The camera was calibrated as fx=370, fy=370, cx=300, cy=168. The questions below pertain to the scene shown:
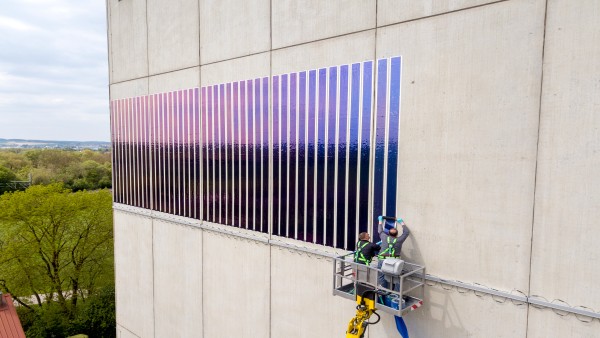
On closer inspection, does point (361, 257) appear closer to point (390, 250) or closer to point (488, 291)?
point (390, 250)

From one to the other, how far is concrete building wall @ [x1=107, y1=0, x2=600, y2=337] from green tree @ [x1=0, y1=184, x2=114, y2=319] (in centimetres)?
1859

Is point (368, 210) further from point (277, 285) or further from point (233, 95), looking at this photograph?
point (233, 95)

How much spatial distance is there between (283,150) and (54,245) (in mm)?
21351

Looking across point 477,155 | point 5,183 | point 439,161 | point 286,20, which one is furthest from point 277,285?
point 5,183

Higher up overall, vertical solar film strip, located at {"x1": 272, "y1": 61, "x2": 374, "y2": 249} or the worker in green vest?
vertical solar film strip, located at {"x1": 272, "y1": 61, "x2": 374, "y2": 249}

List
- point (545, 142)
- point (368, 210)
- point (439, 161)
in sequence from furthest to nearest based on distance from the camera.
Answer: point (368, 210), point (439, 161), point (545, 142)

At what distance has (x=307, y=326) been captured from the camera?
27.2 ft

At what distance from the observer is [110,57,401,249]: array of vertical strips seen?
7.11 metres

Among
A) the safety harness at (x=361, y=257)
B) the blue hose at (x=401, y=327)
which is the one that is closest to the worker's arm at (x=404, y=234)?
the safety harness at (x=361, y=257)

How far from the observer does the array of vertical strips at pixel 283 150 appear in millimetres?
7109

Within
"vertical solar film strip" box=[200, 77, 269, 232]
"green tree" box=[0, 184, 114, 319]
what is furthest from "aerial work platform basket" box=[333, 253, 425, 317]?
"green tree" box=[0, 184, 114, 319]

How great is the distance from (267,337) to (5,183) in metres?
45.6

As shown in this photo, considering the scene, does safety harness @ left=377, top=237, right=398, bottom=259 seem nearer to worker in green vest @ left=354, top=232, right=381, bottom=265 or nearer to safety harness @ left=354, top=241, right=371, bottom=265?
worker in green vest @ left=354, top=232, right=381, bottom=265

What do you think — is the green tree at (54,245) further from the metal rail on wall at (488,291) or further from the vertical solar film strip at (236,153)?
the metal rail on wall at (488,291)
